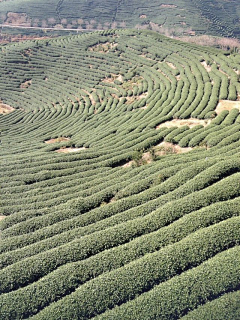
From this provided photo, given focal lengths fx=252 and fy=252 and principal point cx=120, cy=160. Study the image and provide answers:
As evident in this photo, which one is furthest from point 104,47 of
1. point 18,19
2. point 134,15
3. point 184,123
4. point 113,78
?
point 134,15

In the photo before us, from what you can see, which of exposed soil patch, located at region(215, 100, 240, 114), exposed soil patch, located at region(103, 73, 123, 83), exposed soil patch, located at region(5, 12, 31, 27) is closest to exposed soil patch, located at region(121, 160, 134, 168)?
exposed soil patch, located at region(215, 100, 240, 114)

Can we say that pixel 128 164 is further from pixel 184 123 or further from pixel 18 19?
pixel 18 19

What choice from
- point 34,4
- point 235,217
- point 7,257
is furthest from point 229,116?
point 34,4

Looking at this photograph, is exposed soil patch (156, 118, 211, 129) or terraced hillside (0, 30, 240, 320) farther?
exposed soil patch (156, 118, 211, 129)

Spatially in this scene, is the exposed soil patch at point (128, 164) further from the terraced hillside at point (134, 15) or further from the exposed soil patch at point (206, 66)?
the terraced hillside at point (134, 15)

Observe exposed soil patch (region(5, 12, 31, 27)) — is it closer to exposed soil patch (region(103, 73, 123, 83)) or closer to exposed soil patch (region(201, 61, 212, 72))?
exposed soil patch (region(103, 73, 123, 83))

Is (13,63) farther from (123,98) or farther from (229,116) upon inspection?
(229,116)
